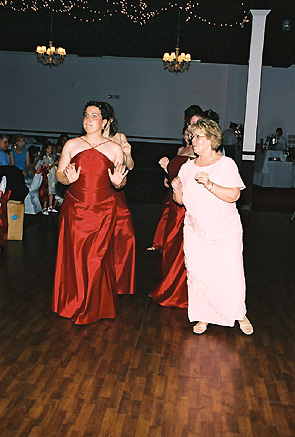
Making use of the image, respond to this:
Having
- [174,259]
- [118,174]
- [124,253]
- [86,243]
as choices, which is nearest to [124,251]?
[124,253]

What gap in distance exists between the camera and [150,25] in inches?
495

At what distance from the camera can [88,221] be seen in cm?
368

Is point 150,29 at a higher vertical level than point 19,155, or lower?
higher

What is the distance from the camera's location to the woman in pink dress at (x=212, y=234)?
3.41 m

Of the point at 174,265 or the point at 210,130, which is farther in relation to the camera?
the point at 174,265

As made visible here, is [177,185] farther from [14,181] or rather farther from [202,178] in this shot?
[14,181]

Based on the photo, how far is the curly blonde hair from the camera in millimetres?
3404

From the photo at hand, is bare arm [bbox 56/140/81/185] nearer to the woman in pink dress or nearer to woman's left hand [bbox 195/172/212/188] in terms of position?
the woman in pink dress

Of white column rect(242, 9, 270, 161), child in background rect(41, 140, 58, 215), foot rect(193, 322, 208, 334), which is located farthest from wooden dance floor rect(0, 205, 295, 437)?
white column rect(242, 9, 270, 161)

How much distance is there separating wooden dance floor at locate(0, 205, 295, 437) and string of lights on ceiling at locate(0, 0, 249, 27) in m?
7.41

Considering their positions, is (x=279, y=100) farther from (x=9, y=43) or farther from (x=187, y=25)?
(x=9, y=43)

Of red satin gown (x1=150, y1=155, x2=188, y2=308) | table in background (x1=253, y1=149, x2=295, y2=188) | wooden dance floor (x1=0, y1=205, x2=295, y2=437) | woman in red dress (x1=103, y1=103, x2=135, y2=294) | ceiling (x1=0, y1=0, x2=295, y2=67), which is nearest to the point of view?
wooden dance floor (x1=0, y1=205, x2=295, y2=437)

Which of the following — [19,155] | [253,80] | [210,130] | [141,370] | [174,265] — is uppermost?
[253,80]

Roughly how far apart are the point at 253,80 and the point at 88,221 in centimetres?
667
